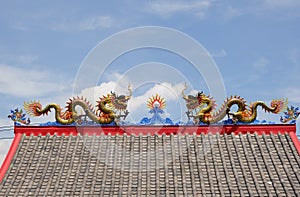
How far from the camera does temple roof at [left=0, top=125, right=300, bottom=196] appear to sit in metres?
10.8

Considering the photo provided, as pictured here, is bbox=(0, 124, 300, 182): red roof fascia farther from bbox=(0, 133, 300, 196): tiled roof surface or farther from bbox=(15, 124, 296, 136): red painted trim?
bbox=(0, 133, 300, 196): tiled roof surface

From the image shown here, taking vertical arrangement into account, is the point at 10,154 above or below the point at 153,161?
above

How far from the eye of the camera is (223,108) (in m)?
13.5

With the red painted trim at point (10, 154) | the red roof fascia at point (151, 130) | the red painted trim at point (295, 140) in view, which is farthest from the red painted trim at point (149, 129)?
the red painted trim at point (10, 154)

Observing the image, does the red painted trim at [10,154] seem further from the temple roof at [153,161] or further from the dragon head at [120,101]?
the dragon head at [120,101]

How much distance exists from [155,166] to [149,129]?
5.39ft

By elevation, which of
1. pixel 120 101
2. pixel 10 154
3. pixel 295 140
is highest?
pixel 120 101

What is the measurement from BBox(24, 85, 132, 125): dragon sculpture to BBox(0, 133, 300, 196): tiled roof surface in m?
0.55

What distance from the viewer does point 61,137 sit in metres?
13.0

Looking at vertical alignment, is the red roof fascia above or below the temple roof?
above

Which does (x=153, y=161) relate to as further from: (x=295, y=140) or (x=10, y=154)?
(x=295, y=140)

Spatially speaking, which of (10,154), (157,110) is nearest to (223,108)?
(157,110)

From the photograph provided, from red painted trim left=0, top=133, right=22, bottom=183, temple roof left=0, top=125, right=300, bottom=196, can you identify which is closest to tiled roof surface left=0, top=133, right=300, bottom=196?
temple roof left=0, top=125, right=300, bottom=196

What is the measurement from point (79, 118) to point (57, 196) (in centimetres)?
318
